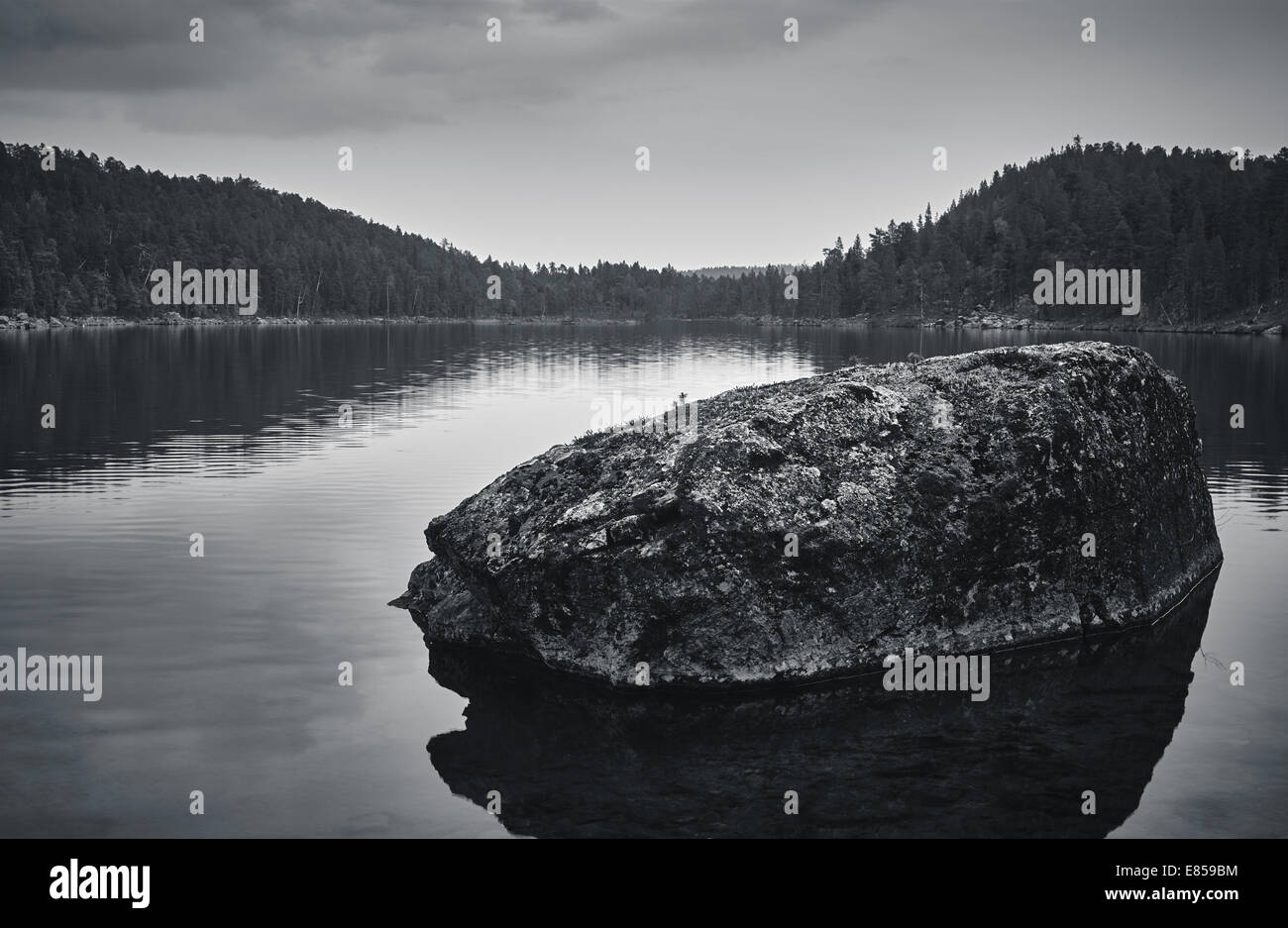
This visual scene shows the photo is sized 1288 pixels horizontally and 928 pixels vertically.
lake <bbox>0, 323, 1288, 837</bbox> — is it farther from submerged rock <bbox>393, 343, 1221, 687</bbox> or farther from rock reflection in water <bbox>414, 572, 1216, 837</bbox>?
submerged rock <bbox>393, 343, 1221, 687</bbox>

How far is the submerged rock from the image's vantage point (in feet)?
41.2

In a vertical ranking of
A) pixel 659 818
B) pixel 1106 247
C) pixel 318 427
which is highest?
pixel 1106 247

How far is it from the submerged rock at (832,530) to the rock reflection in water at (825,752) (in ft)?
1.97

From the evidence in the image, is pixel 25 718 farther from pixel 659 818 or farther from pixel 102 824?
pixel 659 818

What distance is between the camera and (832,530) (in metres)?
12.8

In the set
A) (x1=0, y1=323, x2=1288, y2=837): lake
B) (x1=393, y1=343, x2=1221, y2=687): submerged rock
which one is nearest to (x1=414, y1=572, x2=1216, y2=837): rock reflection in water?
(x1=0, y1=323, x2=1288, y2=837): lake

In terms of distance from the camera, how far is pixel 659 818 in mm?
9312

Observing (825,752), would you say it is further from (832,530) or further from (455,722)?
(455,722)

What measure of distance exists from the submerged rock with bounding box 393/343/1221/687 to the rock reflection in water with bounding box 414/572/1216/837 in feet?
1.97

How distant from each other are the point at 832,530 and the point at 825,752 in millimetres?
2978

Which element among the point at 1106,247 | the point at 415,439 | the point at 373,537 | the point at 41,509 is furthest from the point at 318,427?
the point at 1106,247

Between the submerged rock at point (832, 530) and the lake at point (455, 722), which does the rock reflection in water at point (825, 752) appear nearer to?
the lake at point (455, 722)

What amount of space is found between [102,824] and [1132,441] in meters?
13.8

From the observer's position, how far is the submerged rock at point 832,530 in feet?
41.2
